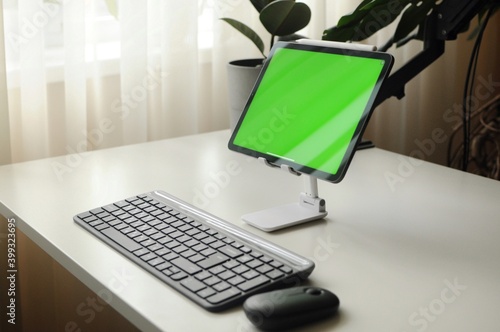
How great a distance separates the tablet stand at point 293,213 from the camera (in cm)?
128

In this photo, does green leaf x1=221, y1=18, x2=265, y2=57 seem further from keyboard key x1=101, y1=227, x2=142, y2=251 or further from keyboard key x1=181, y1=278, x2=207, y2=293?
keyboard key x1=181, y1=278, x2=207, y2=293

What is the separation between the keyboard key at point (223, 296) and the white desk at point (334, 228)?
0.8 inches

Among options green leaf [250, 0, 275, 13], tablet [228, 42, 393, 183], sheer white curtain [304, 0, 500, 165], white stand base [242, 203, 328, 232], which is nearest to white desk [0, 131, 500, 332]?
white stand base [242, 203, 328, 232]

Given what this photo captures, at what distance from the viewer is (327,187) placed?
1.50 m

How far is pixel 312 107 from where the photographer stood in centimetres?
135

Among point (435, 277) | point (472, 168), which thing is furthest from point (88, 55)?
point (472, 168)

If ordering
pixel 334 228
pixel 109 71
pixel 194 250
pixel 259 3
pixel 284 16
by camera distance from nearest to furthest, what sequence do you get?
1. pixel 194 250
2. pixel 334 228
3. pixel 284 16
4. pixel 259 3
5. pixel 109 71

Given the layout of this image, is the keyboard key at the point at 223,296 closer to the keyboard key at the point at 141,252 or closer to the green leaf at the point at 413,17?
the keyboard key at the point at 141,252

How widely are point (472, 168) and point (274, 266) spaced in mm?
1927

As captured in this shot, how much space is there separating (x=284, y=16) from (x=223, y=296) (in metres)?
0.90

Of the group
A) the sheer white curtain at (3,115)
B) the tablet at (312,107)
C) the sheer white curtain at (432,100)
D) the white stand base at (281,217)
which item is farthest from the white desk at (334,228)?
the sheer white curtain at (432,100)

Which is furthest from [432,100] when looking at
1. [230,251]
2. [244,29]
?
[230,251]

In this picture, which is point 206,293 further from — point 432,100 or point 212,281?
point 432,100

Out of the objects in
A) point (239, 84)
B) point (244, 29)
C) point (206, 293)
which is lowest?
point (206, 293)
